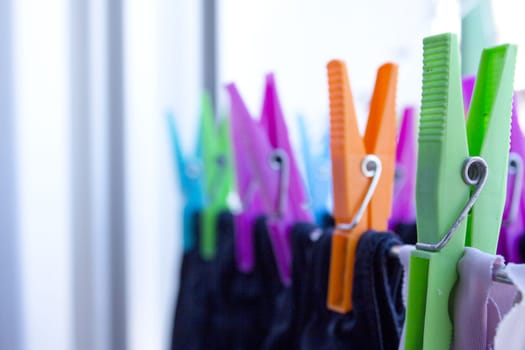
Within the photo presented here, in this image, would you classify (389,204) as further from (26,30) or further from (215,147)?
(26,30)

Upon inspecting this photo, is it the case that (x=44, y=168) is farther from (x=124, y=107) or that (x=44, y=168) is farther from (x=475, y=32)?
(x=475, y=32)

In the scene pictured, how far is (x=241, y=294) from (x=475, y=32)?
403 mm

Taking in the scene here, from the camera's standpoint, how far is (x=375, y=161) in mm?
463

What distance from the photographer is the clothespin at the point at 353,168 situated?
455mm

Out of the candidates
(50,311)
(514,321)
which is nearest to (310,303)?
(514,321)

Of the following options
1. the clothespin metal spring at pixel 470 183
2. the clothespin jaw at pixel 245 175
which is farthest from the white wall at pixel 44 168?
the clothespin metal spring at pixel 470 183

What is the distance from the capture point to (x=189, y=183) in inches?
30.2

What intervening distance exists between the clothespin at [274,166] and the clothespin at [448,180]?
0.22 meters

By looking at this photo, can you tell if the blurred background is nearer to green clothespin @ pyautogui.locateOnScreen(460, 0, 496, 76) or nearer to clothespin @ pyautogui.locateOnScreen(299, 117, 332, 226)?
green clothespin @ pyautogui.locateOnScreen(460, 0, 496, 76)

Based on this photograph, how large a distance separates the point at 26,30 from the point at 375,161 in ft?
1.55

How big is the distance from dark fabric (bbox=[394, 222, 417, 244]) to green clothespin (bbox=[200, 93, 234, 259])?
0.24 m

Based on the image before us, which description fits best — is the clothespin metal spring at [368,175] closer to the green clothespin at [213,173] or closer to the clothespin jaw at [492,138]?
the clothespin jaw at [492,138]

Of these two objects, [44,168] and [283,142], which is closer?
[283,142]

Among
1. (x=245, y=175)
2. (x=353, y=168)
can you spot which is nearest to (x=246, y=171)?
(x=245, y=175)
